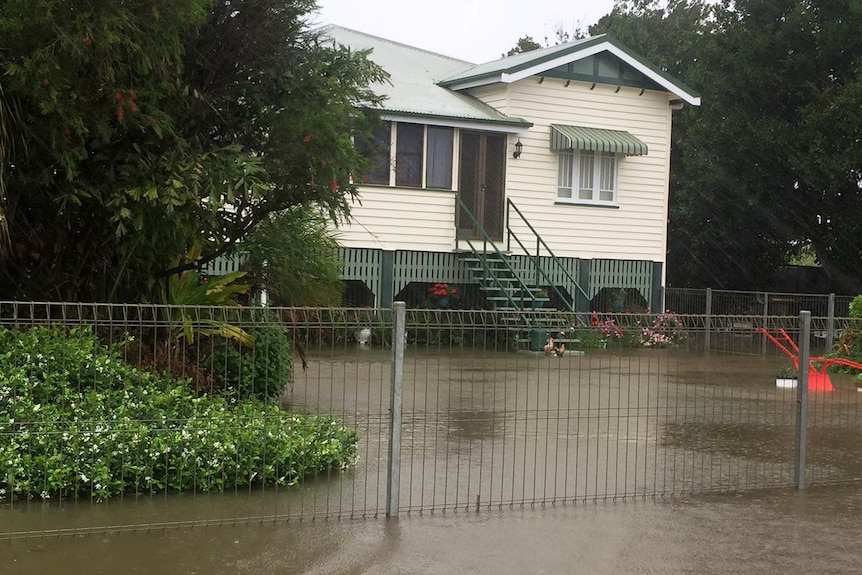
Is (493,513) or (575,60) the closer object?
(493,513)

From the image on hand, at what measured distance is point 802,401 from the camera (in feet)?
29.1

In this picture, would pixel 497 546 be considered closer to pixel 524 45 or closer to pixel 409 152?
pixel 409 152

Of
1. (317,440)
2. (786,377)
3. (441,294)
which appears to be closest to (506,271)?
(441,294)

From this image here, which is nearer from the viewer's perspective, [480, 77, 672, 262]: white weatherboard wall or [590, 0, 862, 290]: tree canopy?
[480, 77, 672, 262]: white weatherboard wall

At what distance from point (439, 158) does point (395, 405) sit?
54.5 feet

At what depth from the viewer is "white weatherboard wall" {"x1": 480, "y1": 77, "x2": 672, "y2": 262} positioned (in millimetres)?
24719

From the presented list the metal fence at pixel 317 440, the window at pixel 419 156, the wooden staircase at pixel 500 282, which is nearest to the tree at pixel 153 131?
the metal fence at pixel 317 440

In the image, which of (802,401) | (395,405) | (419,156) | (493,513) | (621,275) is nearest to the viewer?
(395,405)

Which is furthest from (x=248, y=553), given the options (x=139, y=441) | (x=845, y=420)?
(x=845, y=420)

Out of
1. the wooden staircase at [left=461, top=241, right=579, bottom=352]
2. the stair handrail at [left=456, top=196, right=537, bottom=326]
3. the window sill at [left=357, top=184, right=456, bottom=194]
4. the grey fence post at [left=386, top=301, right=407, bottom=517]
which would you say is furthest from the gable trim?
the grey fence post at [left=386, top=301, right=407, bottom=517]

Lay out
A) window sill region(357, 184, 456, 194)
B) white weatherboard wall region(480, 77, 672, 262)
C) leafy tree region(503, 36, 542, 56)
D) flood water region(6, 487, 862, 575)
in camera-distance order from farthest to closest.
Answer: leafy tree region(503, 36, 542, 56) < white weatherboard wall region(480, 77, 672, 262) < window sill region(357, 184, 456, 194) < flood water region(6, 487, 862, 575)

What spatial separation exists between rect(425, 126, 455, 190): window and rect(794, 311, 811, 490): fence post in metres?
15.0

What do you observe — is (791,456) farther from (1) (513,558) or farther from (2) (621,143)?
(2) (621,143)

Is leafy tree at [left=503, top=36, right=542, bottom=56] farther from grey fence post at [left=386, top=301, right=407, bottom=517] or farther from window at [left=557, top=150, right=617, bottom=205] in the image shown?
grey fence post at [left=386, top=301, right=407, bottom=517]
